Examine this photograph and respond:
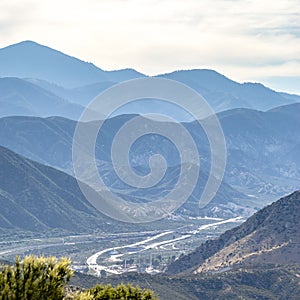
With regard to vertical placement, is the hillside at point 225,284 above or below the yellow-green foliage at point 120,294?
below

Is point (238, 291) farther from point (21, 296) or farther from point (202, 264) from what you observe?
point (21, 296)

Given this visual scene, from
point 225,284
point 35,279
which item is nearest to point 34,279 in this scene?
point 35,279

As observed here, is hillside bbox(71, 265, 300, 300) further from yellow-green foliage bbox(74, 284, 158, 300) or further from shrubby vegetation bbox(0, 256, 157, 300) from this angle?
shrubby vegetation bbox(0, 256, 157, 300)

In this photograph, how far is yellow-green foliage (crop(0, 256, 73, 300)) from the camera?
123 ft

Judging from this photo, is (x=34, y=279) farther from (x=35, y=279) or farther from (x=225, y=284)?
(x=225, y=284)

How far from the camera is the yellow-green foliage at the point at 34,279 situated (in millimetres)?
37438

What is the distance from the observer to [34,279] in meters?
38.1

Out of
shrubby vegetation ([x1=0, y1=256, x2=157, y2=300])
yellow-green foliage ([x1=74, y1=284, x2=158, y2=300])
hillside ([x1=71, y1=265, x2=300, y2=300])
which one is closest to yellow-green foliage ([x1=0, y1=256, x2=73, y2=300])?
shrubby vegetation ([x1=0, y1=256, x2=157, y2=300])

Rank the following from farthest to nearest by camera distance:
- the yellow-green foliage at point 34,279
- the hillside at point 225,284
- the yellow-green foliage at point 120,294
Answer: the hillside at point 225,284, the yellow-green foliage at point 120,294, the yellow-green foliage at point 34,279

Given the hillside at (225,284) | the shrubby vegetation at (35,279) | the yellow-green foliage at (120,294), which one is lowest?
the hillside at (225,284)

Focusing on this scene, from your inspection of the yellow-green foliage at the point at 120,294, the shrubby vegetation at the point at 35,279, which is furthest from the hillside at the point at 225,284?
the shrubby vegetation at the point at 35,279

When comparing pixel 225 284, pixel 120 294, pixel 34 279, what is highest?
pixel 34 279

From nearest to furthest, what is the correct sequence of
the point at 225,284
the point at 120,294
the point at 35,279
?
the point at 35,279 < the point at 120,294 < the point at 225,284

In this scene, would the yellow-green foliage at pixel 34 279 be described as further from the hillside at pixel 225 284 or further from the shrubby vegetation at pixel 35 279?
the hillside at pixel 225 284
